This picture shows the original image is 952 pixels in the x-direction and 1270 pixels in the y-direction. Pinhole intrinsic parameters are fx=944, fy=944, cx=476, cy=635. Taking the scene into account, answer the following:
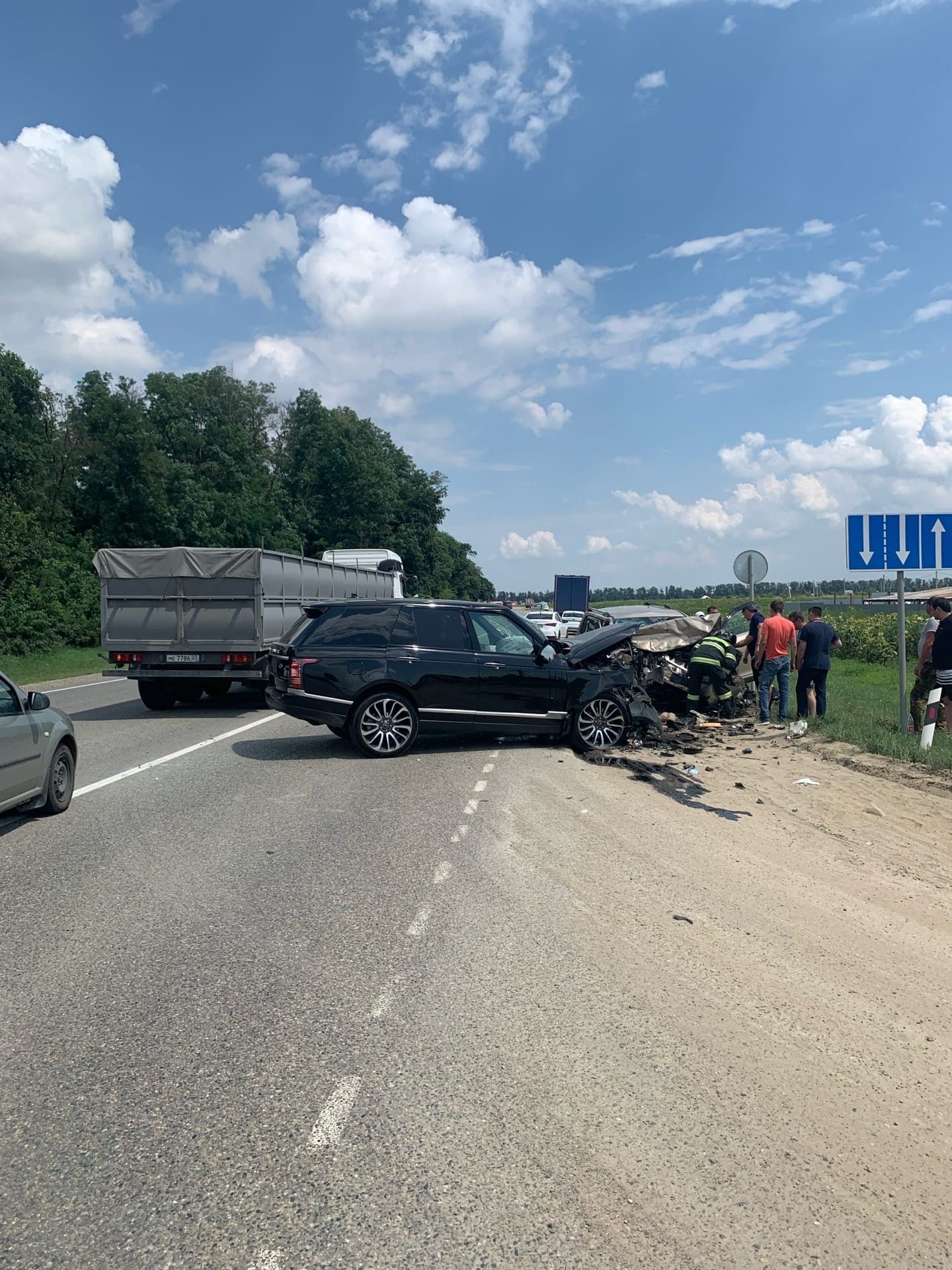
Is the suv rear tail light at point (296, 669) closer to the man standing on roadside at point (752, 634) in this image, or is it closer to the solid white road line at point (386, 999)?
the solid white road line at point (386, 999)

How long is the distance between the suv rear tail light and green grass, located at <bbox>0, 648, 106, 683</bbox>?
44.5ft

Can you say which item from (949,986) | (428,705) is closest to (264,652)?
(428,705)

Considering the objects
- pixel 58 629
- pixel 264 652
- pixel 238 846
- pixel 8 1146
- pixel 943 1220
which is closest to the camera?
pixel 943 1220

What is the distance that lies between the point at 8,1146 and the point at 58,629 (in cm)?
3207

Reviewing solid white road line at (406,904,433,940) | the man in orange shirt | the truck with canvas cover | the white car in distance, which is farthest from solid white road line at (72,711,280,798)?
the white car in distance

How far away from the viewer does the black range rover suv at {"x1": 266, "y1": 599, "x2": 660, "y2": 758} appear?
10625 millimetres

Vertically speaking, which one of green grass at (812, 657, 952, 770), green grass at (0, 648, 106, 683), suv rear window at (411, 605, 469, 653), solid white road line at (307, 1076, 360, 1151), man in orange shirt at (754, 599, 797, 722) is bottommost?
green grass at (812, 657, 952, 770)

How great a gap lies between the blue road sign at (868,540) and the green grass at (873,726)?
215 centimetres

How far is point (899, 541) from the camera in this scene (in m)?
12.1

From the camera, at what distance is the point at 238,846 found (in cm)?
691

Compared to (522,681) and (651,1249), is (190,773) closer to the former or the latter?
(522,681)

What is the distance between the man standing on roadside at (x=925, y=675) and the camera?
11875 mm

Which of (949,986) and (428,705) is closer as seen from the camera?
(949,986)

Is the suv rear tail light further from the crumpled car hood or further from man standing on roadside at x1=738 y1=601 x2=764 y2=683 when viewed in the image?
man standing on roadside at x1=738 y1=601 x2=764 y2=683
